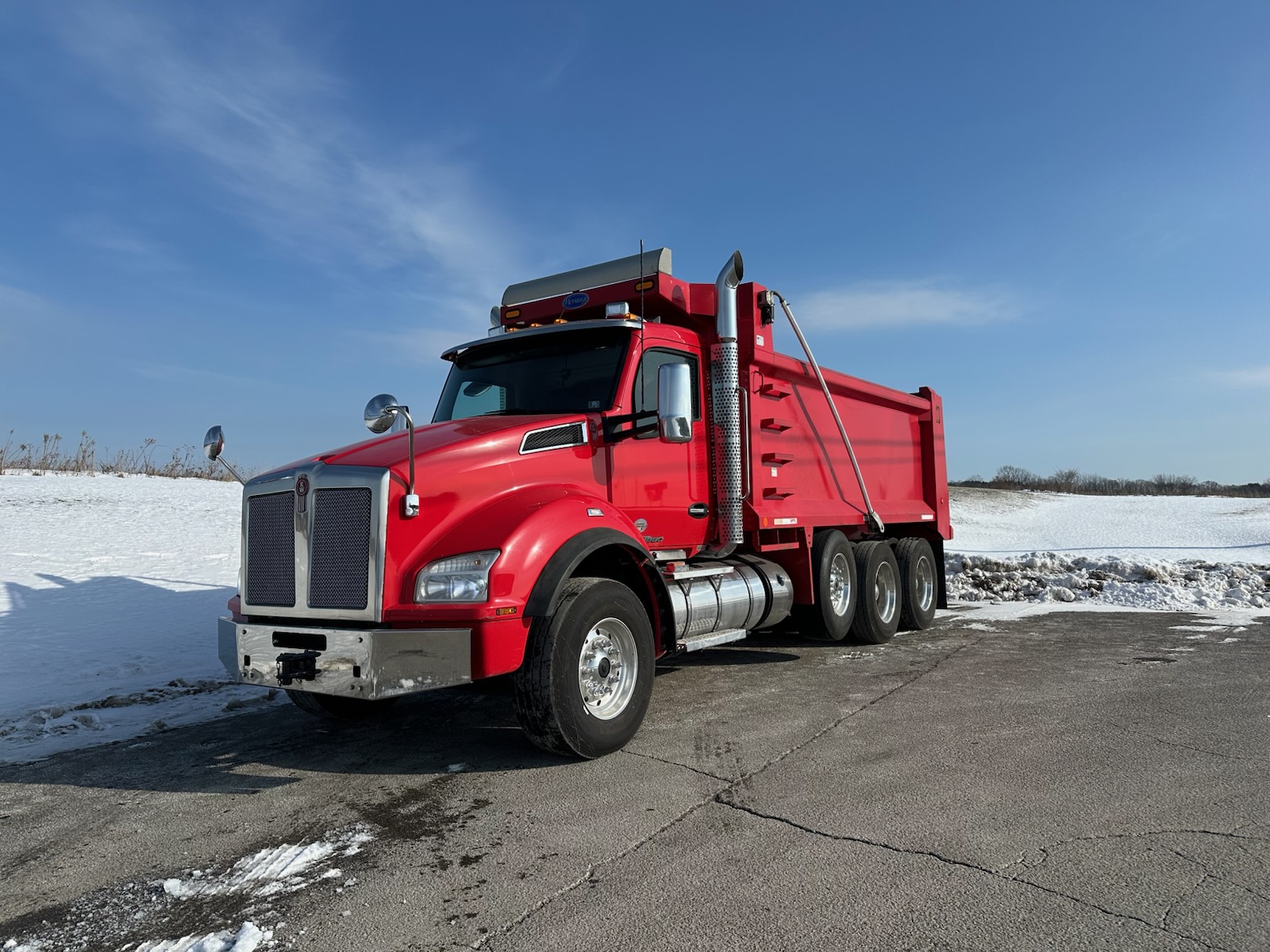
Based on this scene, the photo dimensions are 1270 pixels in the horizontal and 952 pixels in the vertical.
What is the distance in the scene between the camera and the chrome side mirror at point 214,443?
566 cm

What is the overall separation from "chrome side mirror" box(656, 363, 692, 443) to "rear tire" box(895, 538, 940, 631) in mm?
5402

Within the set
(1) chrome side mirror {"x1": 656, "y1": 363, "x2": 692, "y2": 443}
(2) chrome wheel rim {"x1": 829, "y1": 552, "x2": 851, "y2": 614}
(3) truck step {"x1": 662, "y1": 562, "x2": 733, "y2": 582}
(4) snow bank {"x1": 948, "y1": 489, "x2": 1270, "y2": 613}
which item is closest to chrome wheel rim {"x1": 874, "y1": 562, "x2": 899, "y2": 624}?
(2) chrome wheel rim {"x1": 829, "y1": 552, "x2": 851, "y2": 614}

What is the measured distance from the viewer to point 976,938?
2711 millimetres

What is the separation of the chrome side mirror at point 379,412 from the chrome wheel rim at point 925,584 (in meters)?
6.87

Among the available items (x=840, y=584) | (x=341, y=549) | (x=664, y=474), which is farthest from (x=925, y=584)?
(x=341, y=549)

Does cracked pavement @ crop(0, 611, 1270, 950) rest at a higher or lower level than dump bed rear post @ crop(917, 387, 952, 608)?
lower

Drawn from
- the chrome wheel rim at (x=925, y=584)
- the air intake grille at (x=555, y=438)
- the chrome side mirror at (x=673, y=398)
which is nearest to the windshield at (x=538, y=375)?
the air intake grille at (x=555, y=438)

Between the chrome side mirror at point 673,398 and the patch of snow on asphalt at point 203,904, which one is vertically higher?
the chrome side mirror at point 673,398

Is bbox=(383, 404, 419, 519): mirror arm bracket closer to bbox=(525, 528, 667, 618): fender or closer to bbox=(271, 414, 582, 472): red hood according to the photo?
bbox=(271, 414, 582, 472): red hood

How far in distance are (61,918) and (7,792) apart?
189cm

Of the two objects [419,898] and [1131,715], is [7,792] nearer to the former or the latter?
[419,898]

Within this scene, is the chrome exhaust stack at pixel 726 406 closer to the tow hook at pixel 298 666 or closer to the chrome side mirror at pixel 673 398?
the chrome side mirror at pixel 673 398

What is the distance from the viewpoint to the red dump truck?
4551 millimetres

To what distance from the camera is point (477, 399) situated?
6.60 m
